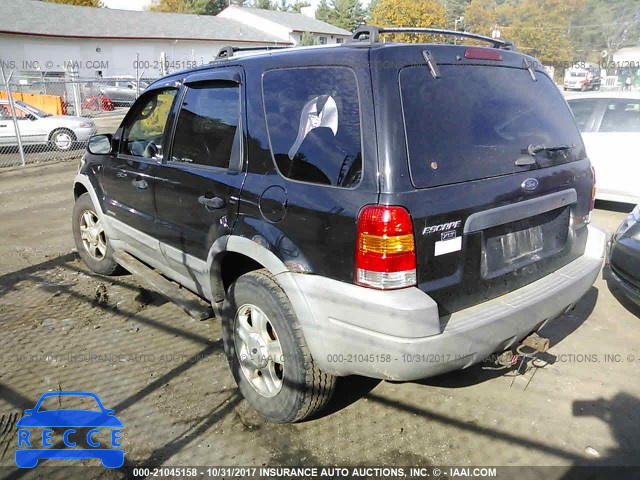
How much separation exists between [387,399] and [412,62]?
2.03 metres

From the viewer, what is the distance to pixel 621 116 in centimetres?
710

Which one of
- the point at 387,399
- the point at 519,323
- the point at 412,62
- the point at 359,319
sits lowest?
the point at 387,399

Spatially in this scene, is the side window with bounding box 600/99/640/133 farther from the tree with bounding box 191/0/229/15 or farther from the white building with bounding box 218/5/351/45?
the tree with bounding box 191/0/229/15

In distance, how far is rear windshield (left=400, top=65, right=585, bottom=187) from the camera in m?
2.33

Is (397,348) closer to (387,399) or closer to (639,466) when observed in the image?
(387,399)

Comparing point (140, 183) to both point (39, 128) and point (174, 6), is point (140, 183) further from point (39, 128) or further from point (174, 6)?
point (174, 6)

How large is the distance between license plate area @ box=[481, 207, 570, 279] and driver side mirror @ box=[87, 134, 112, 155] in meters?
3.45

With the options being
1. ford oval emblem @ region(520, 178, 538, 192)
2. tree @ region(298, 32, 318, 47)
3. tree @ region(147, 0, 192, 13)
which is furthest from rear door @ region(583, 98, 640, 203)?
tree @ region(147, 0, 192, 13)

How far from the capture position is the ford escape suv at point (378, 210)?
228 cm

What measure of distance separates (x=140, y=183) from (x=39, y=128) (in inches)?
467

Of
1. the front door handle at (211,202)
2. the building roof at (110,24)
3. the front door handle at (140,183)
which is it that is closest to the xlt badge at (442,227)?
the front door handle at (211,202)

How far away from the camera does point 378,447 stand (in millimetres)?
2746

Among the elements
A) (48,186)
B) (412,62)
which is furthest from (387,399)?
(48,186)

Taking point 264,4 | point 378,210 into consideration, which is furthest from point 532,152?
point 264,4
